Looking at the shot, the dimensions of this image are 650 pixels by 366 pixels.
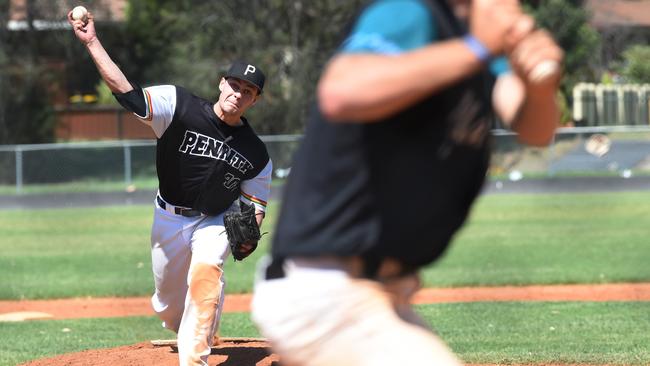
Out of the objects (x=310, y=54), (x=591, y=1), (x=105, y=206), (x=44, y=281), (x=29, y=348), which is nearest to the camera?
(x=29, y=348)

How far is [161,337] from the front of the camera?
981 centimetres

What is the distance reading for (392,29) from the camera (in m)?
2.81

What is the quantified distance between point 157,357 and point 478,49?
17.1 ft

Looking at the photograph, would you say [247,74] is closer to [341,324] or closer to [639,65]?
[341,324]

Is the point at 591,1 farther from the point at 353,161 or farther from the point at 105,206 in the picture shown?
the point at 353,161

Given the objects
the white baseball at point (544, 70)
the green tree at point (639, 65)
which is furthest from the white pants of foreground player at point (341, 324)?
the green tree at point (639, 65)

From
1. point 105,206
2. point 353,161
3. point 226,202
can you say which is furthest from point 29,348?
point 105,206

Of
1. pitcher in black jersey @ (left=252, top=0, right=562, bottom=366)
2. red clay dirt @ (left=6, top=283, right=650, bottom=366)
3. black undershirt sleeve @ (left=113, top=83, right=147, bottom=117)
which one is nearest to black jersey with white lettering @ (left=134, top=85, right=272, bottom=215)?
black undershirt sleeve @ (left=113, top=83, right=147, bottom=117)

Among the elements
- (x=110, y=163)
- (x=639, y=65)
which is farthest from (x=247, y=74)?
(x=639, y=65)

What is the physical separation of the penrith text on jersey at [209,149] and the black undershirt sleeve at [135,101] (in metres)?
0.40

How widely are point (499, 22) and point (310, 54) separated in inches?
1257

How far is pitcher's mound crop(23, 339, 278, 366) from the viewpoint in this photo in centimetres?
723

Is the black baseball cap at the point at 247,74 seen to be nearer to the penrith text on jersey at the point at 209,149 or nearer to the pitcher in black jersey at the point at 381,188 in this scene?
the penrith text on jersey at the point at 209,149

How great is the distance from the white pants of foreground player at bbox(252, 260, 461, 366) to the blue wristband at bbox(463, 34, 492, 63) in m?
0.73
